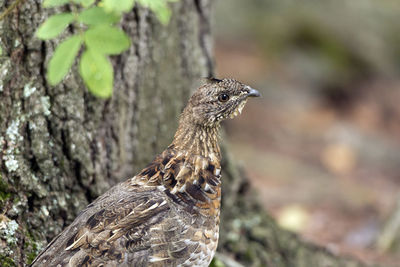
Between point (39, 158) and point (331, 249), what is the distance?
399 cm

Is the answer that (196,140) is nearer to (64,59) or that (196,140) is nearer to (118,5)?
(64,59)

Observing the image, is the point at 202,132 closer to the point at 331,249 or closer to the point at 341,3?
the point at 331,249

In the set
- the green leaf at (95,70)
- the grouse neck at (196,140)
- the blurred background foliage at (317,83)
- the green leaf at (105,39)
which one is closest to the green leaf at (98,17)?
the green leaf at (105,39)

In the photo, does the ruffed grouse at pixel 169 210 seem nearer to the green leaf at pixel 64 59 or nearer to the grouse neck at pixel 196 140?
the grouse neck at pixel 196 140

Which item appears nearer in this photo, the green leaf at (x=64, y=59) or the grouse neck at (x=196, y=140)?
the green leaf at (x=64, y=59)

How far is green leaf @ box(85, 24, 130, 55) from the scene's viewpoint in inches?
112

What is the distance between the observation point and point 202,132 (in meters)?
3.97

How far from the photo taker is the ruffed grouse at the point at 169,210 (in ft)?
11.4

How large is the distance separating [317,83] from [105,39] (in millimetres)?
11020

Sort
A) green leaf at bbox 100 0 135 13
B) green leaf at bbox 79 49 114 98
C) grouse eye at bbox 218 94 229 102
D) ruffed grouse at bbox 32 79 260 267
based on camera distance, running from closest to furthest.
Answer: green leaf at bbox 100 0 135 13, green leaf at bbox 79 49 114 98, ruffed grouse at bbox 32 79 260 267, grouse eye at bbox 218 94 229 102

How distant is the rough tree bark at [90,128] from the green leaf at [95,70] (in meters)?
1.29

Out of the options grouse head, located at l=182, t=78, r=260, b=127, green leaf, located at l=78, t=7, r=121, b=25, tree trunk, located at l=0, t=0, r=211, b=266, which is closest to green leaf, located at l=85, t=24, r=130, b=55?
green leaf, located at l=78, t=7, r=121, b=25

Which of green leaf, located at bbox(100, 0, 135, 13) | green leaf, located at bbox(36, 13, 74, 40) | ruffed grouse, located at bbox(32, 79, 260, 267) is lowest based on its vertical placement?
ruffed grouse, located at bbox(32, 79, 260, 267)

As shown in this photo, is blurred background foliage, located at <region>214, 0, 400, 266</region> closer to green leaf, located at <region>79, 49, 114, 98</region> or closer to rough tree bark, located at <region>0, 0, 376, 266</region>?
rough tree bark, located at <region>0, 0, 376, 266</region>
